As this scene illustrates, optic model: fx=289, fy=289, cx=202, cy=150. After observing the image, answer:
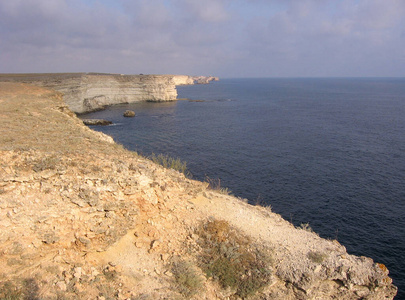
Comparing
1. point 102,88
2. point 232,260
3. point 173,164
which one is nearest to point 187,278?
point 232,260

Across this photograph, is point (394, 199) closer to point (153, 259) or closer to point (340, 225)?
point (340, 225)

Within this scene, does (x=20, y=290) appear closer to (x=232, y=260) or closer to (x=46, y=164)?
(x=46, y=164)

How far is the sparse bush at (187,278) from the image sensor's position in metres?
9.79

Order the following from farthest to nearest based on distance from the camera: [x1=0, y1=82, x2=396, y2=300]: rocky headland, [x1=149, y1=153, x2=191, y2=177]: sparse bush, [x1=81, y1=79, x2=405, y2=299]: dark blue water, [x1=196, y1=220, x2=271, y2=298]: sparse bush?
[x1=149, y1=153, x2=191, y2=177]: sparse bush → [x1=81, y1=79, x2=405, y2=299]: dark blue water → [x1=196, y1=220, x2=271, y2=298]: sparse bush → [x1=0, y1=82, x2=396, y2=300]: rocky headland

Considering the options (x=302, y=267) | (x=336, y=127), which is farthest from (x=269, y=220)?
(x=336, y=127)

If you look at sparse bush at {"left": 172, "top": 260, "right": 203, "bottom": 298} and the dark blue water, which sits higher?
sparse bush at {"left": 172, "top": 260, "right": 203, "bottom": 298}

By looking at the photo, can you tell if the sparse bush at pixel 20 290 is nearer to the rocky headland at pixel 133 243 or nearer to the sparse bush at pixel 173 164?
the rocky headland at pixel 133 243

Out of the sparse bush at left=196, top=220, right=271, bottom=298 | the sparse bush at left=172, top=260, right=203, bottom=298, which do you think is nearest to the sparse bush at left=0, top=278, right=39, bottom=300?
the sparse bush at left=172, top=260, right=203, bottom=298

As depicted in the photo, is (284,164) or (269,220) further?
(284,164)

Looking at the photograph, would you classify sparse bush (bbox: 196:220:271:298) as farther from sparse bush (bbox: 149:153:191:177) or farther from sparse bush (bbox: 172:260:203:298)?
sparse bush (bbox: 149:153:191:177)

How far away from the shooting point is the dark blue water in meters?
20.9

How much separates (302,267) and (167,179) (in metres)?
6.91

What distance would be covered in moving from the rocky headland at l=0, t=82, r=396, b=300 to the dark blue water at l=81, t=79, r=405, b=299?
7852mm

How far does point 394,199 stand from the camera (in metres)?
24.2
